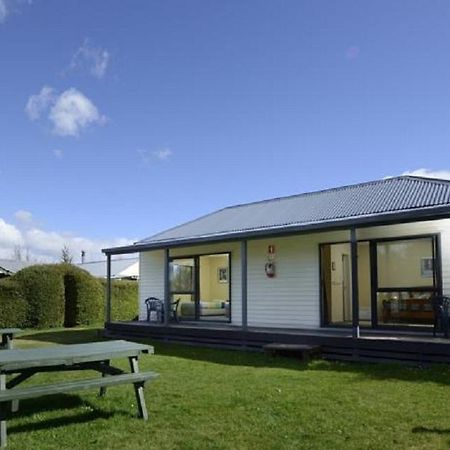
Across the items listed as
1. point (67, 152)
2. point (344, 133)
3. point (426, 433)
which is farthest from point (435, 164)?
point (426, 433)

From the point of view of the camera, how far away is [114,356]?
214 inches

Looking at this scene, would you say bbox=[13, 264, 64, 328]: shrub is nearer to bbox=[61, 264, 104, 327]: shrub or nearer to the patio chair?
bbox=[61, 264, 104, 327]: shrub

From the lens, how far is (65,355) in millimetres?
5207

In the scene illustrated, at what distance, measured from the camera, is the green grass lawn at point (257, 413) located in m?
4.73

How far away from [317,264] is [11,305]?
35.8ft

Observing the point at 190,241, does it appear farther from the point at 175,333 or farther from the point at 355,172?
the point at 355,172

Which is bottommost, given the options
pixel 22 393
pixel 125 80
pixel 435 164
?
pixel 22 393

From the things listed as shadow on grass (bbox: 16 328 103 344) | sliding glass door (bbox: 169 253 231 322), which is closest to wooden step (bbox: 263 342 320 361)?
sliding glass door (bbox: 169 253 231 322)

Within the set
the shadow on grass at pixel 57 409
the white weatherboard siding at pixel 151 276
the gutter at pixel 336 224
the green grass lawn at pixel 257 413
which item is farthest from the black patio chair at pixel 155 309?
the shadow on grass at pixel 57 409

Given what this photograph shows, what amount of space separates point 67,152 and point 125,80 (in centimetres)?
471

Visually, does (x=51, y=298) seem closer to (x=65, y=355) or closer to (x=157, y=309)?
(x=157, y=309)

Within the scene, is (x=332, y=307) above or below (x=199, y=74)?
below

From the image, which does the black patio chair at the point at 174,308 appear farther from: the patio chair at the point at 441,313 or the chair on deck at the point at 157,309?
the patio chair at the point at 441,313

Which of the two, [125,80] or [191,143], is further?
[191,143]
